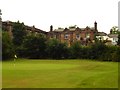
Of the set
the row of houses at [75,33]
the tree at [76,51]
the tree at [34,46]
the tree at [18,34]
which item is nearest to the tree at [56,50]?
the tree at [34,46]

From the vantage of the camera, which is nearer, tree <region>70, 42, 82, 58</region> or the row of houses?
tree <region>70, 42, 82, 58</region>

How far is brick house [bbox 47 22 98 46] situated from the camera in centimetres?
10369

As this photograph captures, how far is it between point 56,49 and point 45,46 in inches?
137

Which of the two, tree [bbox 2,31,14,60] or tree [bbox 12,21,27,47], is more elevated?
tree [bbox 12,21,27,47]

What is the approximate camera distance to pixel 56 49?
80000 millimetres

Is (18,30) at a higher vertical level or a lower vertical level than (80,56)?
higher

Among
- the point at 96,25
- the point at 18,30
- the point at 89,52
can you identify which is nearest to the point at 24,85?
the point at 89,52

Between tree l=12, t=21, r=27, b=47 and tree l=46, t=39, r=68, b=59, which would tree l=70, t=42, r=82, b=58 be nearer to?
tree l=46, t=39, r=68, b=59

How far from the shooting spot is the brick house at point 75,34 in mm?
103688

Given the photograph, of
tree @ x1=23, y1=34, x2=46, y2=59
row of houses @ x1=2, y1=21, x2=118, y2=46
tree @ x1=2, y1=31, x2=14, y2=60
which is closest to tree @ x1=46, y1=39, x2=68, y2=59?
tree @ x1=23, y1=34, x2=46, y2=59

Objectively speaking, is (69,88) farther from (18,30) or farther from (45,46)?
(18,30)

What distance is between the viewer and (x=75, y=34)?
4200 inches

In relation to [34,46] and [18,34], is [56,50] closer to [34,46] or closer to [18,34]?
[34,46]

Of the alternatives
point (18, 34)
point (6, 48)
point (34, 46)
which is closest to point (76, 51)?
point (34, 46)
